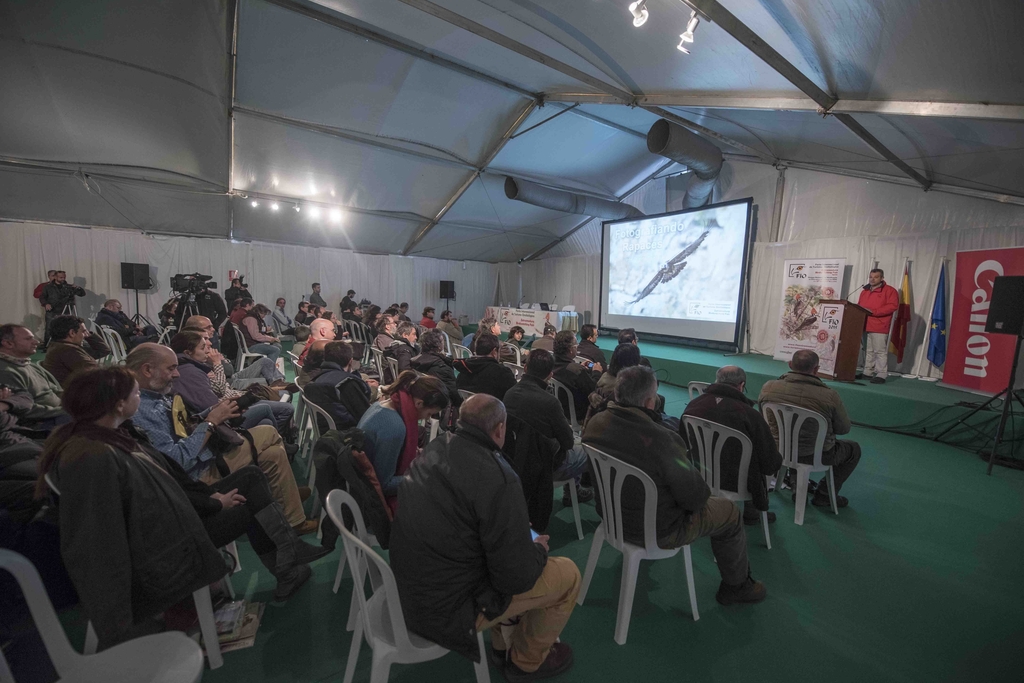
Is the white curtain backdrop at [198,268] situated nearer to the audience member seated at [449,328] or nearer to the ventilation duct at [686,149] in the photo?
the audience member seated at [449,328]

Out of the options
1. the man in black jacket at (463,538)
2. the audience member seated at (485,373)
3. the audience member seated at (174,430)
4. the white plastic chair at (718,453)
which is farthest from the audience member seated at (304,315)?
the man in black jacket at (463,538)

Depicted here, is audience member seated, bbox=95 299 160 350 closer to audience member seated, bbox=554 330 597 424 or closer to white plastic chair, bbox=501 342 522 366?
white plastic chair, bbox=501 342 522 366

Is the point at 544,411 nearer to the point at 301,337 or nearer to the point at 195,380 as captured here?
the point at 195,380

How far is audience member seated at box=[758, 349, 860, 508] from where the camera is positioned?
2.79 m

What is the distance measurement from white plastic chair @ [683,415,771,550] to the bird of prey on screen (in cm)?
660

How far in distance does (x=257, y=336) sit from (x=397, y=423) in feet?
15.7

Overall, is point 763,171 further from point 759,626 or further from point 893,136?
point 759,626

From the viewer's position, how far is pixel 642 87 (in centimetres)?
536

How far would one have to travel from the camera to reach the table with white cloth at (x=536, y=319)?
30.7 ft

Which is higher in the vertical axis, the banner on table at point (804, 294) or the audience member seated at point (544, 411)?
the banner on table at point (804, 294)

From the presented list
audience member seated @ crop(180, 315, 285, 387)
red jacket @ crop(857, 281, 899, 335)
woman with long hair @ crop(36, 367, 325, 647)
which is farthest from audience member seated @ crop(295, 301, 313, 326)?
red jacket @ crop(857, 281, 899, 335)

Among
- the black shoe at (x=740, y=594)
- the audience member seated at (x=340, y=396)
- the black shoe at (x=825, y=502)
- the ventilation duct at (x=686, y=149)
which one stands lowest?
the black shoe at (x=740, y=594)

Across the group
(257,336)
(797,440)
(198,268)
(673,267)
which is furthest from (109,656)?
(198,268)

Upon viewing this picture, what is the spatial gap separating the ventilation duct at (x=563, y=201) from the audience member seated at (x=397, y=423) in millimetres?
7515
